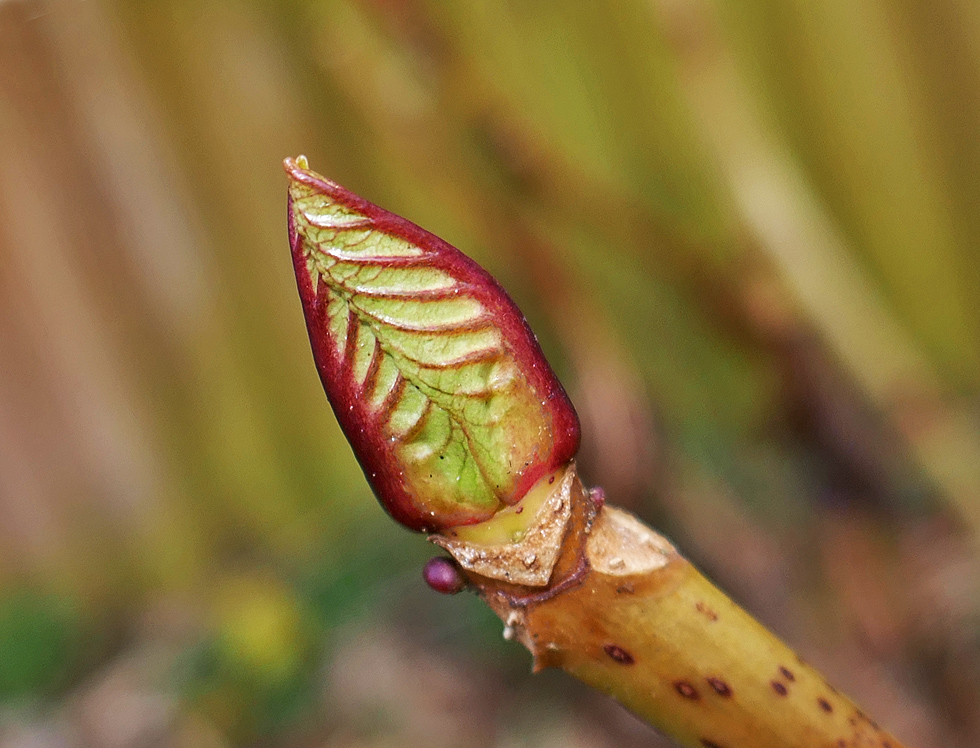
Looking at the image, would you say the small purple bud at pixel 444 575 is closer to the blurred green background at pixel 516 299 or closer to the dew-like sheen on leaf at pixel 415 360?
the dew-like sheen on leaf at pixel 415 360

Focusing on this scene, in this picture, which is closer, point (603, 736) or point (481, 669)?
point (603, 736)

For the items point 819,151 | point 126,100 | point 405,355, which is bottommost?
point 819,151

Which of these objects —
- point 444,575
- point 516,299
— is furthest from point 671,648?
point 516,299

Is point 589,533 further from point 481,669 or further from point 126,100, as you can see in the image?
point 126,100

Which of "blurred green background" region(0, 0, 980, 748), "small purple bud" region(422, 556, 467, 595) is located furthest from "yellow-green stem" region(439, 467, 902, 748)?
"blurred green background" region(0, 0, 980, 748)

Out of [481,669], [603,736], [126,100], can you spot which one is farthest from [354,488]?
[126,100]

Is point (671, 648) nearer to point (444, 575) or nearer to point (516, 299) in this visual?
point (444, 575)

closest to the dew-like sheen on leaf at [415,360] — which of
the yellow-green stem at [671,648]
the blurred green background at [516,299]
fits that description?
the yellow-green stem at [671,648]
